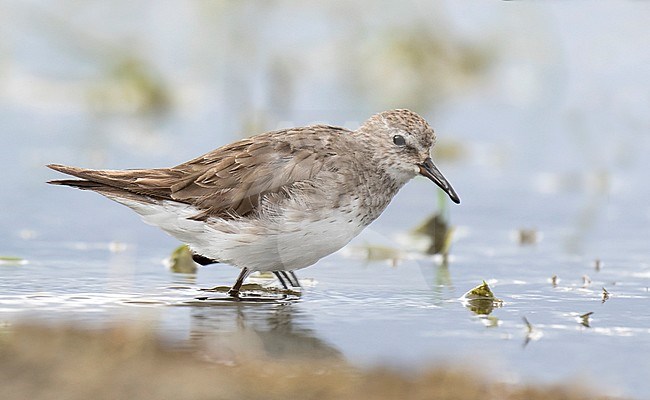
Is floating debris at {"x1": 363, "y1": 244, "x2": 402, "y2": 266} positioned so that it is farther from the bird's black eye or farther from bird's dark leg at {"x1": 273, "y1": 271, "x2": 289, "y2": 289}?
bird's dark leg at {"x1": 273, "y1": 271, "x2": 289, "y2": 289}

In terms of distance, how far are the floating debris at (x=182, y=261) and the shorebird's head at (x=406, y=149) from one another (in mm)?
1379

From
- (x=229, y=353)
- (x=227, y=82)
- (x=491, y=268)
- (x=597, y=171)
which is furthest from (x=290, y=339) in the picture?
(x=227, y=82)

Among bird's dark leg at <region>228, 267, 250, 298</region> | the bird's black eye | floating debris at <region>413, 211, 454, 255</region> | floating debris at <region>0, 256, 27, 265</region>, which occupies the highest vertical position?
the bird's black eye

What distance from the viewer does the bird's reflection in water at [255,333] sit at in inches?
219

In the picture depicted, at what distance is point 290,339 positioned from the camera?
5.96 meters

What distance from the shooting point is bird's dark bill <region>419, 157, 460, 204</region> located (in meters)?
8.19

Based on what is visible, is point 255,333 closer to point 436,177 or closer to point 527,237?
point 436,177

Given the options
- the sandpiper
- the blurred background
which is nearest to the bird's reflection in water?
the blurred background

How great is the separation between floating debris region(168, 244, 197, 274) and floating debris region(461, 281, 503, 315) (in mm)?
1975

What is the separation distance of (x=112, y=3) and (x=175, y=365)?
382 inches

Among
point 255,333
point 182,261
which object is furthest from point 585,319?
point 182,261

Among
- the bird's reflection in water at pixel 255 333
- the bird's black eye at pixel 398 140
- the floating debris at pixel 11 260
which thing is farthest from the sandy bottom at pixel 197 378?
the bird's black eye at pixel 398 140

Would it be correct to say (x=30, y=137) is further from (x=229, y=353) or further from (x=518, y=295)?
(x=229, y=353)

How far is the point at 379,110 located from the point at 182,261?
210 inches
